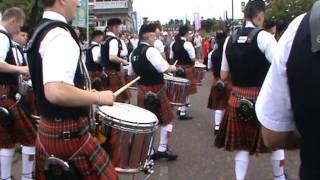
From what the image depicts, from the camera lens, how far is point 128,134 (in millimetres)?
3568

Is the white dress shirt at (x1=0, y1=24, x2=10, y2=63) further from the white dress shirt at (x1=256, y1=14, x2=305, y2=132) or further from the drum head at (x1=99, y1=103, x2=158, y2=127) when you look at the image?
the white dress shirt at (x1=256, y1=14, x2=305, y2=132)

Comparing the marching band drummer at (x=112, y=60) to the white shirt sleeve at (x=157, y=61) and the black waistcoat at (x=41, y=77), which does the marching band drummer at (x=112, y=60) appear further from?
the black waistcoat at (x=41, y=77)

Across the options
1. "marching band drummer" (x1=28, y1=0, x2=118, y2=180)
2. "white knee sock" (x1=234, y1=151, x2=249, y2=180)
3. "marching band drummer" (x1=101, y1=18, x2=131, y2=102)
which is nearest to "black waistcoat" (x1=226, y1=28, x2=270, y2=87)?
"white knee sock" (x1=234, y1=151, x2=249, y2=180)

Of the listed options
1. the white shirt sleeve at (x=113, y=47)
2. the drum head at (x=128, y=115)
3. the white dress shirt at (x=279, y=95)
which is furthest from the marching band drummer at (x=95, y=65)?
the white dress shirt at (x=279, y=95)

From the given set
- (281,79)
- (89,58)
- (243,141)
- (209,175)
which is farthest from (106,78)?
(281,79)

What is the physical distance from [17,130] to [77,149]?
2.12 meters

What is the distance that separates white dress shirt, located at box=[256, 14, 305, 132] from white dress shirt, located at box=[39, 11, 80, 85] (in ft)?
4.04

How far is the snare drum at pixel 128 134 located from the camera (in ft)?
11.1

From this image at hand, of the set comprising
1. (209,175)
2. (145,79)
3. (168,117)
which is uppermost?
(145,79)

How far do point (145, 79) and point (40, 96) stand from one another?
136 inches

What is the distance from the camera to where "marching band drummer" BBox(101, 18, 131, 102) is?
351 inches

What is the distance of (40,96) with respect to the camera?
2.87m

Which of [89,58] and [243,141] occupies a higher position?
[89,58]

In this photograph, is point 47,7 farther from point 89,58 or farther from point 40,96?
point 89,58
